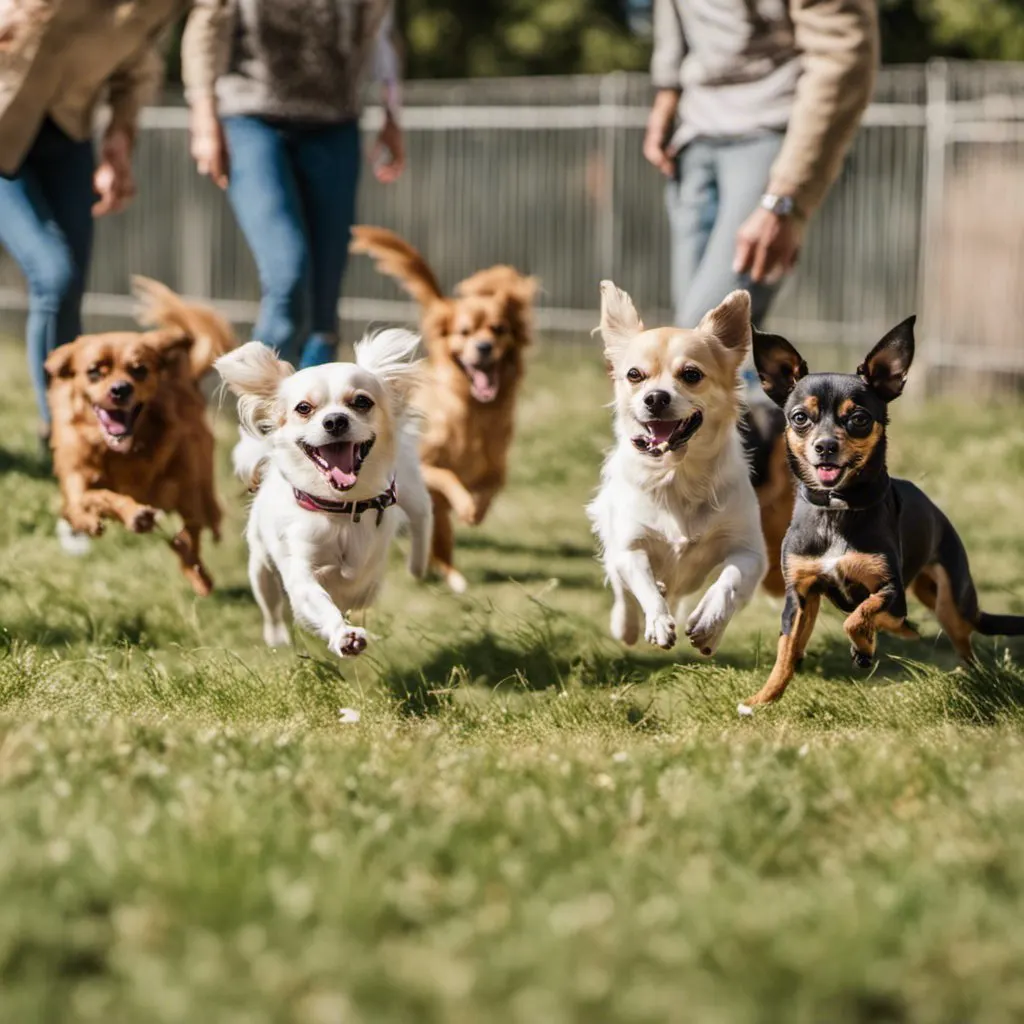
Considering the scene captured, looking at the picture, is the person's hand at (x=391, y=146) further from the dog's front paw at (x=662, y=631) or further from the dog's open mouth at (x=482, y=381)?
the dog's front paw at (x=662, y=631)

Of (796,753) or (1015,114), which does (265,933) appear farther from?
(1015,114)

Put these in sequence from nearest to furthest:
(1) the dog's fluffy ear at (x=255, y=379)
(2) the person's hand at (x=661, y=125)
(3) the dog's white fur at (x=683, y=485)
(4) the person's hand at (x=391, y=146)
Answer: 1. (3) the dog's white fur at (x=683, y=485)
2. (1) the dog's fluffy ear at (x=255, y=379)
3. (2) the person's hand at (x=661, y=125)
4. (4) the person's hand at (x=391, y=146)

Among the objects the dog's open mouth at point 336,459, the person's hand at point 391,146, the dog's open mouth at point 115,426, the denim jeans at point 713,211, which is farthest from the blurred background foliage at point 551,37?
the dog's open mouth at point 336,459

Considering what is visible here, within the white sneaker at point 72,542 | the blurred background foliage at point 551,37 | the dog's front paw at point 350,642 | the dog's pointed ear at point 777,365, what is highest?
the blurred background foliage at point 551,37

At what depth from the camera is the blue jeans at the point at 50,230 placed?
5711 mm

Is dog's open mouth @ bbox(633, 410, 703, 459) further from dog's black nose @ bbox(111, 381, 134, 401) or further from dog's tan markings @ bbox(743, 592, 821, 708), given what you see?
dog's black nose @ bbox(111, 381, 134, 401)

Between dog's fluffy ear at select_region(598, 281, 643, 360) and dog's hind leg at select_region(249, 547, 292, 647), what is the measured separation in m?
1.26

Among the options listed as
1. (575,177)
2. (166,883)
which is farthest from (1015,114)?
(166,883)

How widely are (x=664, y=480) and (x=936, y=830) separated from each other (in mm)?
1628

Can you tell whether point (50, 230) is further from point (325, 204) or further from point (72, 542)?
point (72, 542)

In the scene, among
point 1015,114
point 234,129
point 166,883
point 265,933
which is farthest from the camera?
point 1015,114

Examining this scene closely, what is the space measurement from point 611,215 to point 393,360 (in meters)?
10.2

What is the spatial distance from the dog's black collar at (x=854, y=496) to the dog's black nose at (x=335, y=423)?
1248 mm

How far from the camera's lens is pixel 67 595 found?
5.41 metres
